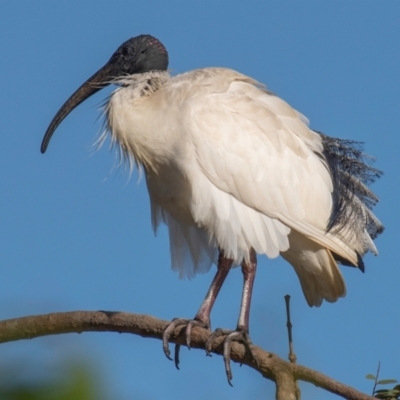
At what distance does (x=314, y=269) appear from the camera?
5809 mm

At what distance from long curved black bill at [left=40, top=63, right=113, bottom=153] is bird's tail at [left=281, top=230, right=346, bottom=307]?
1.95 meters

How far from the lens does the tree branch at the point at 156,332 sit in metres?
2.96

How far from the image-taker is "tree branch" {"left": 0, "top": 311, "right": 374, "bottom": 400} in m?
2.96

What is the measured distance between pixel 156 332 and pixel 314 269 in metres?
2.04

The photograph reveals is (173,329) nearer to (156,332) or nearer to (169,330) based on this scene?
(169,330)

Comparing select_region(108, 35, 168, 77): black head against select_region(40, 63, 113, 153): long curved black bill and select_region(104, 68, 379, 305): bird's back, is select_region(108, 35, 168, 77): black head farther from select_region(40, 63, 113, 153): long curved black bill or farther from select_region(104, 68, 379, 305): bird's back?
select_region(104, 68, 379, 305): bird's back

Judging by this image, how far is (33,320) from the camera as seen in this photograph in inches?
146

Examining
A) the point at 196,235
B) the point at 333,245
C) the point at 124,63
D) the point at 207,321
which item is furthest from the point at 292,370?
the point at 124,63

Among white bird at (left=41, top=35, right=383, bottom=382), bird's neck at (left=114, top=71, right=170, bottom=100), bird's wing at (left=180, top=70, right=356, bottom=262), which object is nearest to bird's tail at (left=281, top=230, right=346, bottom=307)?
white bird at (left=41, top=35, right=383, bottom=382)

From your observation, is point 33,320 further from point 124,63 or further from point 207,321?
point 124,63

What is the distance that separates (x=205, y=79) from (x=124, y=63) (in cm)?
90

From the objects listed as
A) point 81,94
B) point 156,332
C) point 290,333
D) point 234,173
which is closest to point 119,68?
point 81,94

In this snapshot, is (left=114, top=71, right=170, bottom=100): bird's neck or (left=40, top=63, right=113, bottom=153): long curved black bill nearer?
(left=114, top=71, right=170, bottom=100): bird's neck

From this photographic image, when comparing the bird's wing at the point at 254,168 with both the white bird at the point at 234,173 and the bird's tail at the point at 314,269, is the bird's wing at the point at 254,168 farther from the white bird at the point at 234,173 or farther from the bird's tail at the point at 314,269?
the bird's tail at the point at 314,269
